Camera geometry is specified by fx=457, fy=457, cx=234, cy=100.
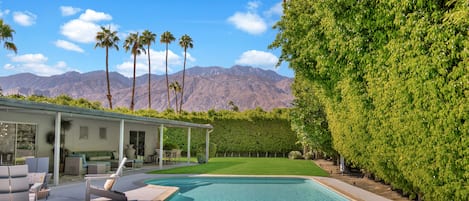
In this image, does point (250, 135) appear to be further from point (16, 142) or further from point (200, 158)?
point (16, 142)

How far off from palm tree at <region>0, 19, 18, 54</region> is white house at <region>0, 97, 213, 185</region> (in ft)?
38.9

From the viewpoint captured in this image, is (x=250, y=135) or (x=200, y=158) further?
(x=250, y=135)

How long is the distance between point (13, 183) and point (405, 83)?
7.49 meters

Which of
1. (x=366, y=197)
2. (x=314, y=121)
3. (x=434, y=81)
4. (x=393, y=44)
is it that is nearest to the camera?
(x=434, y=81)

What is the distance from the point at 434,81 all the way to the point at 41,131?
48.0ft

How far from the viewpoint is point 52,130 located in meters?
17.8

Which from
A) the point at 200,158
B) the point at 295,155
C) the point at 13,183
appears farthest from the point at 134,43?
the point at 13,183

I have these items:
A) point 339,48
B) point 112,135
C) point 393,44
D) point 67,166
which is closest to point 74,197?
point 67,166

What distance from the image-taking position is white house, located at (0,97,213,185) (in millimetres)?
13234

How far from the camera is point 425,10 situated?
702 cm

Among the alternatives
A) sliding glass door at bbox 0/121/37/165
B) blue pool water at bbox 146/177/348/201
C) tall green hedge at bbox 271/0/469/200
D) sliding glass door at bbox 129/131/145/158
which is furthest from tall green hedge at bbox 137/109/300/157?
tall green hedge at bbox 271/0/469/200

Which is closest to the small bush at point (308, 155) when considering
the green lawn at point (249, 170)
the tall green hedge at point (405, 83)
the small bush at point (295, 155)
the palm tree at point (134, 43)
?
the small bush at point (295, 155)

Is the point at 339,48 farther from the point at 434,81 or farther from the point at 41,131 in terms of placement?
the point at 41,131

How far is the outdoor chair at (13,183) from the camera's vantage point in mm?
8609
